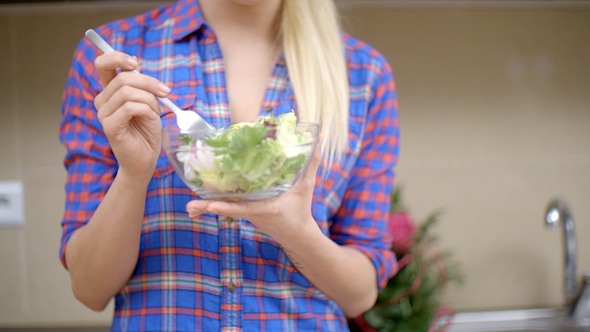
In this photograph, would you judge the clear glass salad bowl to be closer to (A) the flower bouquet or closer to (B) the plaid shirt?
(B) the plaid shirt

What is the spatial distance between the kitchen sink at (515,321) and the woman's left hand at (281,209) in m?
0.99

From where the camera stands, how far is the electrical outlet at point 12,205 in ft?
4.24

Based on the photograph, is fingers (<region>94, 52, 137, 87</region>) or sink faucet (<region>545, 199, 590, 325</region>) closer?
fingers (<region>94, 52, 137, 87</region>)

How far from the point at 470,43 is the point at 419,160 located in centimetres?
39

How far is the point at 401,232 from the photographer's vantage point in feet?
3.87

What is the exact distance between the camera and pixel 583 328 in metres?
1.33

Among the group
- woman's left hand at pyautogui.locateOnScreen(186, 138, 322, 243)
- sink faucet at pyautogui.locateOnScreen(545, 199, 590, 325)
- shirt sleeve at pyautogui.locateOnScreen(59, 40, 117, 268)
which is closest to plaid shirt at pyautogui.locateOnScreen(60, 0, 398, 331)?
shirt sleeve at pyautogui.locateOnScreen(59, 40, 117, 268)

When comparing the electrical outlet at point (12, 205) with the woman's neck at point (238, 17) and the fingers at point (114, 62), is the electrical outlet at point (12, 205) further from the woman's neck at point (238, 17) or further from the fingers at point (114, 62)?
the fingers at point (114, 62)

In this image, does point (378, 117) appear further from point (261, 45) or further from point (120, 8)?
point (120, 8)

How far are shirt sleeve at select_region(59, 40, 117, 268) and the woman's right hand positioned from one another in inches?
6.0

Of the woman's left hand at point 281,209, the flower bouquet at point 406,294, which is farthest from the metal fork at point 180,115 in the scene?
the flower bouquet at point 406,294

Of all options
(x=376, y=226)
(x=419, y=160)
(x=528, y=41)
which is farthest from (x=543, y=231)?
(x=376, y=226)

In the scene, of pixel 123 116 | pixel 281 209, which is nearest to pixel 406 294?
pixel 281 209

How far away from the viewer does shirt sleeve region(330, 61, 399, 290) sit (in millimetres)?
774
